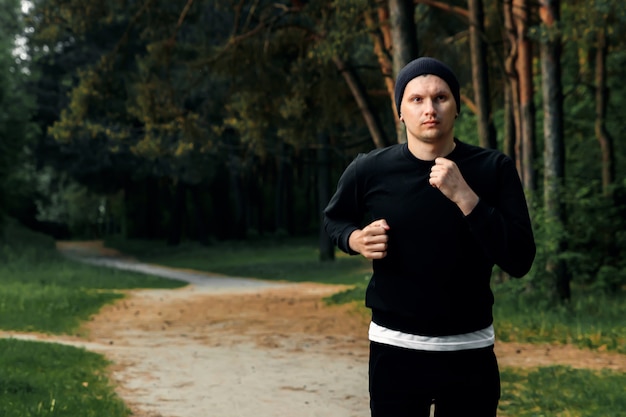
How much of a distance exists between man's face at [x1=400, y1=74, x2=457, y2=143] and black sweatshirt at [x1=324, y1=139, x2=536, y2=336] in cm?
12

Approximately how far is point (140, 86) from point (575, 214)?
918cm

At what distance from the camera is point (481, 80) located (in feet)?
62.0

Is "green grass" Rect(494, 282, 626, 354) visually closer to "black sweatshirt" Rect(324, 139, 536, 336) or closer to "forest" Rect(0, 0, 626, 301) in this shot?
"forest" Rect(0, 0, 626, 301)

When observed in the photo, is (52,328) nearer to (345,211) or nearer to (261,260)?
(345,211)

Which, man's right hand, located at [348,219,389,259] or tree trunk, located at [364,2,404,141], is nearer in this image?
man's right hand, located at [348,219,389,259]

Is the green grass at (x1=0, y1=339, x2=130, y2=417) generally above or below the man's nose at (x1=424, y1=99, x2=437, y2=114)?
below

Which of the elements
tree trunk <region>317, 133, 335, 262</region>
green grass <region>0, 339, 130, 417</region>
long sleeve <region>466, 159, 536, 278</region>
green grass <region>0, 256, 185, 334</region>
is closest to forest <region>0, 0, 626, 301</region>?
green grass <region>0, 256, 185, 334</region>

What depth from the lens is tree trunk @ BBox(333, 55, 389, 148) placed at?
21172mm

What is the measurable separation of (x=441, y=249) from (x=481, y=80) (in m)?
15.8

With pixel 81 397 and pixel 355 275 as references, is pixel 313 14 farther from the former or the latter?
pixel 81 397

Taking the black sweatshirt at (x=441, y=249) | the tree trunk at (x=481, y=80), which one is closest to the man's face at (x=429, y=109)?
the black sweatshirt at (x=441, y=249)

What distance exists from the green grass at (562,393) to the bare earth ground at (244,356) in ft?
3.73

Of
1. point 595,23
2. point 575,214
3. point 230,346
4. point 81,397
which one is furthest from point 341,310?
point 81,397

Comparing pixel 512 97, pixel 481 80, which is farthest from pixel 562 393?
pixel 512 97
